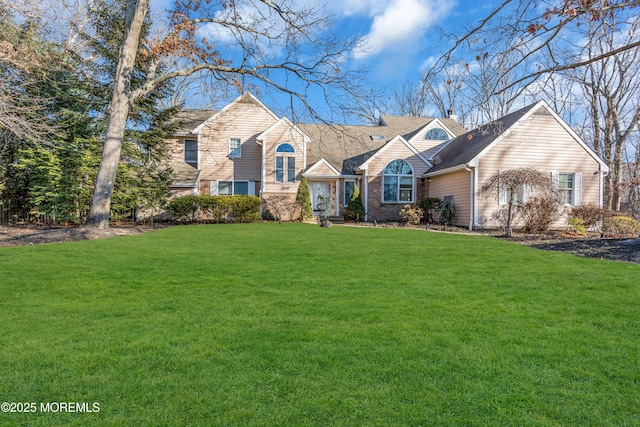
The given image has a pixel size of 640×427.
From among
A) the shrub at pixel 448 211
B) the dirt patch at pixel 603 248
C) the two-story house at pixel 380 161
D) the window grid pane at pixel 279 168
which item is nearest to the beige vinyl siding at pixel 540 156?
the two-story house at pixel 380 161

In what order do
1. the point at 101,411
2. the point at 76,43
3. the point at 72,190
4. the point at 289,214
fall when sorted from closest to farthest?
1. the point at 101,411
2. the point at 72,190
3. the point at 76,43
4. the point at 289,214

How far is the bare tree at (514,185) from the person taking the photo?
12.9 metres

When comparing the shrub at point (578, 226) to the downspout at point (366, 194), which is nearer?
the shrub at point (578, 226)

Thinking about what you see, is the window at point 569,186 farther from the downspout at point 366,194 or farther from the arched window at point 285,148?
the arched window at point 285,148

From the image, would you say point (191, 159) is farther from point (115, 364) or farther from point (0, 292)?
point (115, 364)

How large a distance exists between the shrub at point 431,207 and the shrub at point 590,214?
540 cm

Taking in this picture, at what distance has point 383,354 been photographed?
282cm

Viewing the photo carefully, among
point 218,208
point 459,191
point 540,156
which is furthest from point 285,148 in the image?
point 540,156

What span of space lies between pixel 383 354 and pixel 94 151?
16.0 metres

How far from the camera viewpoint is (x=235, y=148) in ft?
66.2

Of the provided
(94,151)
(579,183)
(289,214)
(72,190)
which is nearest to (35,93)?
(94,151)

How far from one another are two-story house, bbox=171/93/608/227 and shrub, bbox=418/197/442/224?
2.21 feet

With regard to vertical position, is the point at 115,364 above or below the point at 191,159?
below

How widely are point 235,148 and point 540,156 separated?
15159mm
